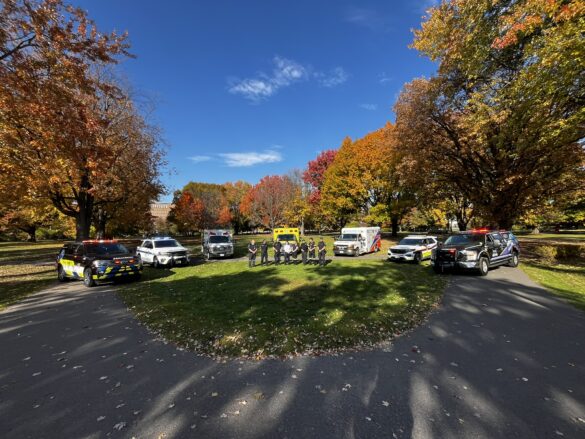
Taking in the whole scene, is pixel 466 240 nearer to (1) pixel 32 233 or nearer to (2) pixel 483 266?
(2) pixel 483 266

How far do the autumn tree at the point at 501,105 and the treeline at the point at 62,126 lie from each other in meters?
15.6

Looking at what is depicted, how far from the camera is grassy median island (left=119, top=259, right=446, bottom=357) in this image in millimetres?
5973

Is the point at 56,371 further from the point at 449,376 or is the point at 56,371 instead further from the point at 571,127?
the point at 571,127

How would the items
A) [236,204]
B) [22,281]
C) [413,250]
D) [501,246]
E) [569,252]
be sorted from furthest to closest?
[236,204]
[413,250]
[569,252]
[501,246]
[22,281]

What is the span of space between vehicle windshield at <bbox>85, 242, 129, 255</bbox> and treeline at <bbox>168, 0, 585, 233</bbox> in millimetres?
18795

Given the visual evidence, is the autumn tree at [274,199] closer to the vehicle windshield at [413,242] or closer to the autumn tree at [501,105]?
the autumn tree at [501,105]

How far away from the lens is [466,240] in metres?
13.8

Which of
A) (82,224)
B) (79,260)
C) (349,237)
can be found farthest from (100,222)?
(349,237)

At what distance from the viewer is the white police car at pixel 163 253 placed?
61.1ft

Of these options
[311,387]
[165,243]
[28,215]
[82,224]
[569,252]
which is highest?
[28,215]

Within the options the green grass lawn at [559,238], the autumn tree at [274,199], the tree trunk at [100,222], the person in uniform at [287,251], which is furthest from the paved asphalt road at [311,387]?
the autumn tree at [274,199]

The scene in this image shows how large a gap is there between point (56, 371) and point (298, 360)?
428cm

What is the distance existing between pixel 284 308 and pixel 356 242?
1484cm

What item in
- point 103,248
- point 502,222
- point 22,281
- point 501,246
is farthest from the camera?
point 502,222
